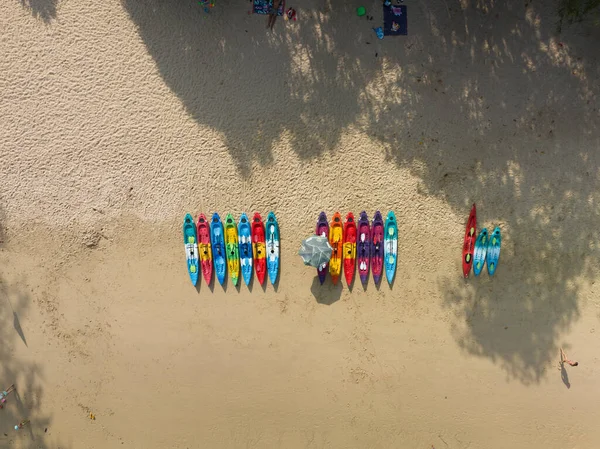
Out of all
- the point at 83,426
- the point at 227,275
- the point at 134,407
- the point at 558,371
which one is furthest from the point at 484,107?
the point at 83,426

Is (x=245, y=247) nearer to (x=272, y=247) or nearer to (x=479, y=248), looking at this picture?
(x=272, y=247)

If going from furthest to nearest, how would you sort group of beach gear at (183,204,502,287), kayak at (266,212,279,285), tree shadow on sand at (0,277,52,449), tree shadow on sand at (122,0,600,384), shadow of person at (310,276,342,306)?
tree shadow on sand at (0,277,52,449) < shadow of person at (310,276,342,306) < kayak at (266,212,279,285) < group of beach gear at (183,204,502,287) < tree shadow on sand at (122,0,600,384)

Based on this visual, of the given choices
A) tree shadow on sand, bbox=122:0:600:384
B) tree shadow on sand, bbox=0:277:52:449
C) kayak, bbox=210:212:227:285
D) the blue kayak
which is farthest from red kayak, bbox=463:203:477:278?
tree shadow on sand, bbox=0:277:52:449

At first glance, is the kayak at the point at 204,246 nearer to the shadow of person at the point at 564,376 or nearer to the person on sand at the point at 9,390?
the person on sand at the point at 9,390

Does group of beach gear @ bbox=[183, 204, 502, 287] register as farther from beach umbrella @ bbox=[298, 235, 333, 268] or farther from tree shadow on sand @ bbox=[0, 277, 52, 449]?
tree shadow on sand @ bbox=[0, 277, 52, 449]

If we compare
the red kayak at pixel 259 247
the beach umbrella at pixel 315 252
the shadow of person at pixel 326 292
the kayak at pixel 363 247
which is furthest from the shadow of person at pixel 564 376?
the red kayak at pixel 259 247

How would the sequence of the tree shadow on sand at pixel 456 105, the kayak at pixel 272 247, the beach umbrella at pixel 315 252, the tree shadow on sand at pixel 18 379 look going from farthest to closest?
the tree shadow on sand at pixel 18 379
the kayak at pixel 272 247
the tree shadow on sand at pixel 456 105
the beach umbrella at pixel 315 252
